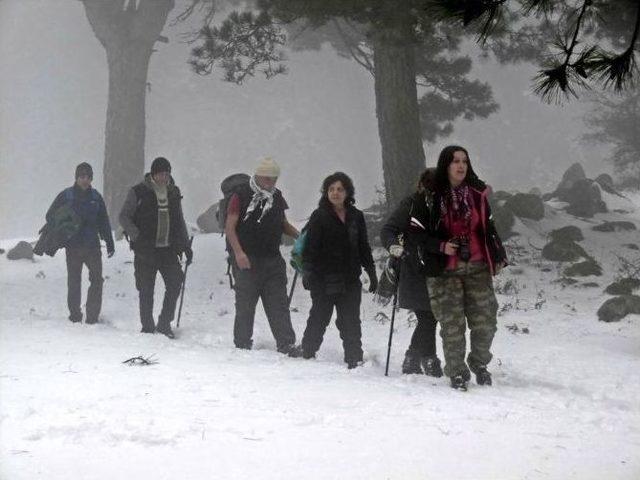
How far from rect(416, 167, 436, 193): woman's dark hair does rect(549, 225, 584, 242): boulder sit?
7375 mm

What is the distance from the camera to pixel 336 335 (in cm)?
849

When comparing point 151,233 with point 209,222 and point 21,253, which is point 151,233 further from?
point 209,222

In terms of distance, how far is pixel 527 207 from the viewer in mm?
14164

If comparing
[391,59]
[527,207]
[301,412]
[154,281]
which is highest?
[391,59]

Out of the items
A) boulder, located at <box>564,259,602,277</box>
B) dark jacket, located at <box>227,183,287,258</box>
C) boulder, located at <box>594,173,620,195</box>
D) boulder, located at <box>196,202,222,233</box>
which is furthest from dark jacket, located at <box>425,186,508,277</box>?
boulder, located at <box>594,173,620,195</box>

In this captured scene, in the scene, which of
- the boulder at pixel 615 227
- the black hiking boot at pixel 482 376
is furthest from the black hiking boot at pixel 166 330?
the boulder at pixel 615 227

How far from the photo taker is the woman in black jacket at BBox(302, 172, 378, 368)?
6.25m

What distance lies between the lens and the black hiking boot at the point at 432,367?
18.9 feet

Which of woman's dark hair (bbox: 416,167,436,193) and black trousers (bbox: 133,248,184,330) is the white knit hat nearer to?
woman's dark hair (bbox: 416,167,436,193)

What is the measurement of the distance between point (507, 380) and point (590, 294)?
4.79 metres

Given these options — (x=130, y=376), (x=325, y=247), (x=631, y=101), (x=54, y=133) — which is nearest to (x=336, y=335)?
Answer: (x=325, y=247)

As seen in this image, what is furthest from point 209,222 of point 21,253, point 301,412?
point 301,412

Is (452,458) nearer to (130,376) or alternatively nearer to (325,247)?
(130,376)

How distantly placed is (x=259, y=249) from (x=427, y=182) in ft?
7.33
